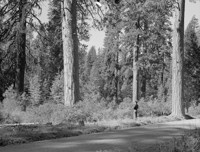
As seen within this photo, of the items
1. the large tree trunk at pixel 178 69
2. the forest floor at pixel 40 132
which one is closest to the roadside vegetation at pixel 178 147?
the forest floor at pixel 40 132

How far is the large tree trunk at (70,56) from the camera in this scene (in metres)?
10.6

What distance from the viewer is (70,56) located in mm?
10695

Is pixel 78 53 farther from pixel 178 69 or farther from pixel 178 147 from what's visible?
pixel 178 147

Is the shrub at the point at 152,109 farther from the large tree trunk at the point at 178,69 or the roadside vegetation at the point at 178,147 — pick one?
the roadside vegetation at the point at 178,147

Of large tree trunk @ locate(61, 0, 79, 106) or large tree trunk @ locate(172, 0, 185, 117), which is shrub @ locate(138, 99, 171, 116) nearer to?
large tree trunk @ locate(172, 0, 185, 117)

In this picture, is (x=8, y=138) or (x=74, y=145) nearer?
(x=74, y=145)

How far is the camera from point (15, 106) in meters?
15.1

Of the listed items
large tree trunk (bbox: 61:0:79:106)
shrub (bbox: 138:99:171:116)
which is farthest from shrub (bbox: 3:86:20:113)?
shrub (bbox: 138:99:171:116)

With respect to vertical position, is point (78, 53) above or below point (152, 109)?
above

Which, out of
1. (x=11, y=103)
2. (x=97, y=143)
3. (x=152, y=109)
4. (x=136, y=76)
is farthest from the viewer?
(x=136, y=76)

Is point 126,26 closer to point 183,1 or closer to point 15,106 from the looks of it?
point 183,1

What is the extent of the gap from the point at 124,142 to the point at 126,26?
66.7 ft

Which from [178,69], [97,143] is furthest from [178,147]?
[178,69]

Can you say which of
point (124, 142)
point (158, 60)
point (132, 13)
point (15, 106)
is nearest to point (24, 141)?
point (124, 142)
